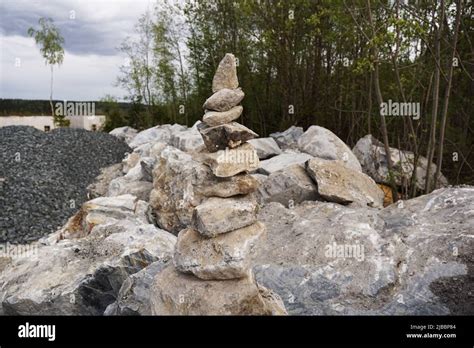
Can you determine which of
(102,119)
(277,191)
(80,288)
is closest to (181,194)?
(277,191)

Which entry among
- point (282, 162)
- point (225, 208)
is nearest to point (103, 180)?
point (282, 162)

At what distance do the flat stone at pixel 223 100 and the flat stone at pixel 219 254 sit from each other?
3.87 ft

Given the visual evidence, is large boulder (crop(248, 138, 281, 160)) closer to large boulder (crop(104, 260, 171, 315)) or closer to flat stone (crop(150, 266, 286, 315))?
large boulder (crop(104, 260, 171, 315))

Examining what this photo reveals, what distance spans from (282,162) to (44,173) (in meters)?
6.63

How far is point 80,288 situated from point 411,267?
12.7 feet

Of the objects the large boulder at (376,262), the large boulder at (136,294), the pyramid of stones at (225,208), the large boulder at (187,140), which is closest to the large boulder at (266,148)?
the large boulder at (187,140)

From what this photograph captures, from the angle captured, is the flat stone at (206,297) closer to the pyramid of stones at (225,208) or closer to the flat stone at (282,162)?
the pyramid of stones at (225,208)

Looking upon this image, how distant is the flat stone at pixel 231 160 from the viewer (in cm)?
486

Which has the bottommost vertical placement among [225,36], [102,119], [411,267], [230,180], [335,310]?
[335,310]

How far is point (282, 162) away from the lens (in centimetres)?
1084

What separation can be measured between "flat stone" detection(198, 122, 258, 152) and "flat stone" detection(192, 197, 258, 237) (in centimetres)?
51

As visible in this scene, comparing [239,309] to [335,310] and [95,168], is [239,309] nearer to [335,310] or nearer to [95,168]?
[335,310]

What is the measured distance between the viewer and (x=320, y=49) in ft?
46.0

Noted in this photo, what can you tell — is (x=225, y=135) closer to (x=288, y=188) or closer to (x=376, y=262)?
(x=376, y=262)
